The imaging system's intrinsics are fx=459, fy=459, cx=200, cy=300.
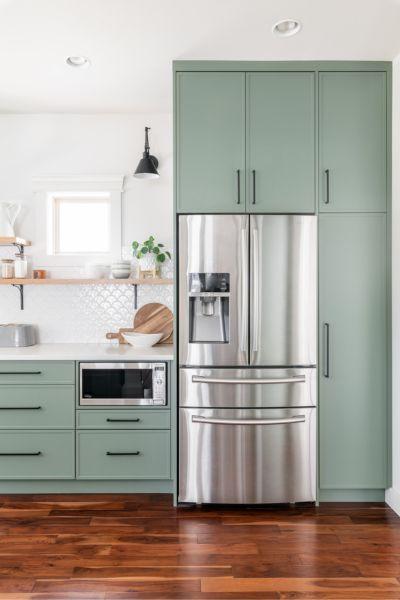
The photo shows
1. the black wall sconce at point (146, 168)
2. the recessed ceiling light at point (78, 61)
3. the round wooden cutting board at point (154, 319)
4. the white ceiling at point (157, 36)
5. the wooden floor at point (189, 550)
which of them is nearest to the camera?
the wooden floor at point (189, 550)

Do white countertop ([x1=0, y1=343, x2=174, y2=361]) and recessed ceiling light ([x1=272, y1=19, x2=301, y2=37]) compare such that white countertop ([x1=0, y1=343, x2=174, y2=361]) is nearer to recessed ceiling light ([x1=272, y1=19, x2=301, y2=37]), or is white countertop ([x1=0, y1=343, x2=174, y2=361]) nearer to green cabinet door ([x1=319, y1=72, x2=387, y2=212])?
green cabinet door ([x1=319, y1=72, x2=387, y2=212])

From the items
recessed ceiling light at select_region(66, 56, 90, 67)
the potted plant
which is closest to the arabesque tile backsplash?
the potted plant

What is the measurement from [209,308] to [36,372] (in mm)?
1216

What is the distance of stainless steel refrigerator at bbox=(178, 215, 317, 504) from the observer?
276 cm

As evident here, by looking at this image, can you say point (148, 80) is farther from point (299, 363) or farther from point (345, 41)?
point (299, 363)

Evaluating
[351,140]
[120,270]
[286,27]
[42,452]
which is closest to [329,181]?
[351,140]

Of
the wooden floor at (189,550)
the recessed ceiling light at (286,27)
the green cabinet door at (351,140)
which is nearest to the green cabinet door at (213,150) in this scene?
the recessed ceiling light at (286,27)

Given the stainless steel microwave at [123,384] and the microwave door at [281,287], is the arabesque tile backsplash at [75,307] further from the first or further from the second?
the microwave door at [281,287]

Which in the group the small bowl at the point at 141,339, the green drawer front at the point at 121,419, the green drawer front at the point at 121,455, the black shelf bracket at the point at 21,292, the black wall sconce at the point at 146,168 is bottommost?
the green drawer front at the point at 121,455

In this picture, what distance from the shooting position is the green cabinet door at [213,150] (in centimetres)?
280

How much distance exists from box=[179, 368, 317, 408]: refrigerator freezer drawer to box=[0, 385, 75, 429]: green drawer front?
2.59ft

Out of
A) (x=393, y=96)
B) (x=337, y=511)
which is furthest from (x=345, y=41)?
(x=337, y=511)

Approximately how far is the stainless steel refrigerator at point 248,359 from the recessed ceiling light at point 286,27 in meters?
0.99

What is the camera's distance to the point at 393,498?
2.82m
